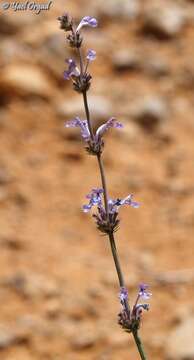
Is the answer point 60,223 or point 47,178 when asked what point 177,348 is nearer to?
point 60,223

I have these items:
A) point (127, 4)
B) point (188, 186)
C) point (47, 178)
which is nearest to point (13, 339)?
point (47, 178)

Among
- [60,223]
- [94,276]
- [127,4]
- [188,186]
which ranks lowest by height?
[94,276]

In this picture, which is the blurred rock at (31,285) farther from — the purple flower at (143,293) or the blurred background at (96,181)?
the purple flower at (143,293)

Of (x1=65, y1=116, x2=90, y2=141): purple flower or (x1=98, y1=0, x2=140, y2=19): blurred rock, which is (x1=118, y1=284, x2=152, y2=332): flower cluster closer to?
(x1=65, y1=116, x2=90, y2=141): purple flower

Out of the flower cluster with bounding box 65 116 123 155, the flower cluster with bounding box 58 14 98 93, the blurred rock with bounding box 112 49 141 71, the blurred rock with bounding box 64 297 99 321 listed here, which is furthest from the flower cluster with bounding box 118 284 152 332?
the blurred rock with bounding box 112 49 141 71

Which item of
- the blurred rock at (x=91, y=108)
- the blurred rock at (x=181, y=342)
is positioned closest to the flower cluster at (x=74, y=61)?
the blurred rock at (x=181, y=342)


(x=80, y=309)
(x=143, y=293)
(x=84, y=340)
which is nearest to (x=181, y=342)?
(x=84, y=340)
